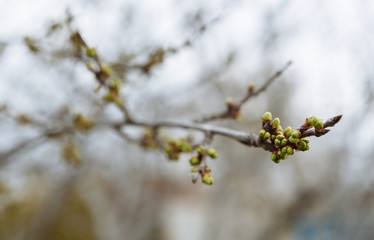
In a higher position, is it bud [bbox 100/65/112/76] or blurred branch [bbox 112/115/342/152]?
bud [bbox 100/65/112/76]

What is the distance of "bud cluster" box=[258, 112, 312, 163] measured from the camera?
42.3 inches

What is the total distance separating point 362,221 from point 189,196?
22.5m

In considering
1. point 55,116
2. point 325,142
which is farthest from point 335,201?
point 55,116

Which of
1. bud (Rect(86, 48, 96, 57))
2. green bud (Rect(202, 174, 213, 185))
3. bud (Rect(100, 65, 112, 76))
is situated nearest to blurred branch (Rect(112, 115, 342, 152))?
green bud (Rect(202, 174, 213, 185))

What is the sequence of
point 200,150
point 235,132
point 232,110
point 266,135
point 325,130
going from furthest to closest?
point 232,110 → point 200,150 → point 235,132 → point 266,135 → point 325,130

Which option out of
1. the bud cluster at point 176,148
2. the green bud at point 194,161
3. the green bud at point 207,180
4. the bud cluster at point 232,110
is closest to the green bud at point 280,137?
the green bud at point 207,180

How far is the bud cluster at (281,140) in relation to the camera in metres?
1.07

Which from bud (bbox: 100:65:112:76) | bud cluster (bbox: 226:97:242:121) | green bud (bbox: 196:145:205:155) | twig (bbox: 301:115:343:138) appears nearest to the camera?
twig (bbox: 301:115:343:138)

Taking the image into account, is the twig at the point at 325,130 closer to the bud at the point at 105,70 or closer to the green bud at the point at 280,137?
the green bud at the point at 280,137

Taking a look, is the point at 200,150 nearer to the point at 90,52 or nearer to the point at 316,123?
the point at 316,123

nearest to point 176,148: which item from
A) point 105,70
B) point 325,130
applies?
point 105,70

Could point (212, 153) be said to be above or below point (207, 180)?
above

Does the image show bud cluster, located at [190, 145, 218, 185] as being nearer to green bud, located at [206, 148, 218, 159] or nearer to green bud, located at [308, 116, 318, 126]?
green bud, located at [206, 148, 218, 159]

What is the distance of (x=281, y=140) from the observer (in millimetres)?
1109
